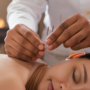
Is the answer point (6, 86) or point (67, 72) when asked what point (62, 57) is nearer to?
point (67, 72)

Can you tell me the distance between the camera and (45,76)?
0.71m

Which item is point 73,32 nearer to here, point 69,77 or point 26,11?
point 69,77

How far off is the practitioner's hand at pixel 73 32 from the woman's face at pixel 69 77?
13 cm

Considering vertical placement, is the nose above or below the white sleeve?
below

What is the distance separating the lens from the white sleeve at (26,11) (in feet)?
3.10

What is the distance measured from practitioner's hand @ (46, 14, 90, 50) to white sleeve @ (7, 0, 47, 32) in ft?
1.19

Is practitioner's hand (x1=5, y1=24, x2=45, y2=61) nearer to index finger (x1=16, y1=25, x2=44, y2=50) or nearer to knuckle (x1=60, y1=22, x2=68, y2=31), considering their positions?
index finger (x1=16, y1=25, x2=44, y2=50)

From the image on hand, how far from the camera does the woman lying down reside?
1.91 feet

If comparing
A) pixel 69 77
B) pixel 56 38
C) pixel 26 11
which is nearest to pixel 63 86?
pixel 69 77

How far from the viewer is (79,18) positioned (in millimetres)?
630

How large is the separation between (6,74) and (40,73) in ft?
0.79

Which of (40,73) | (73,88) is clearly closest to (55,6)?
(40,73)

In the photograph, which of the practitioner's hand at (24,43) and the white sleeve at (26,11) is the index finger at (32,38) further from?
the white sleeve at (26,11)

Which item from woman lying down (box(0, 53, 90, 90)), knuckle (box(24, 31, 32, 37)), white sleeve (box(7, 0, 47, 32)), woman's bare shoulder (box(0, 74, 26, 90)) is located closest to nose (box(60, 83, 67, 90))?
woman lying down (box(0, 53, 90, 90))
